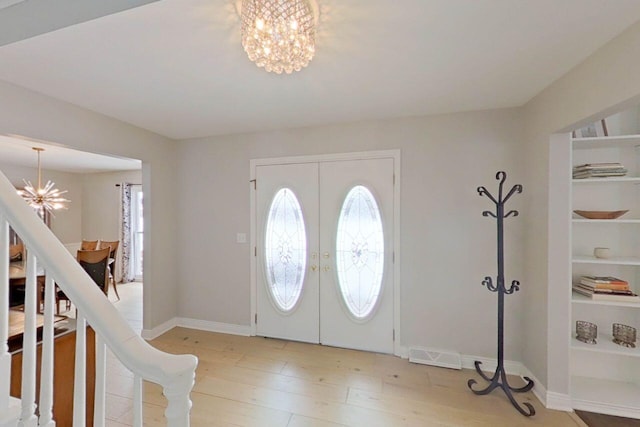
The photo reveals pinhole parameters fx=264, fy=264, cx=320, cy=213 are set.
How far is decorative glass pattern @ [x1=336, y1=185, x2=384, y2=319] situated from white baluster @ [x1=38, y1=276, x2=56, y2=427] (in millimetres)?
2277

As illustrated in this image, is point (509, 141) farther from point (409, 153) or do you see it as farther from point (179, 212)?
point (179, 212)

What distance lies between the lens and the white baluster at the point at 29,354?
90 cm

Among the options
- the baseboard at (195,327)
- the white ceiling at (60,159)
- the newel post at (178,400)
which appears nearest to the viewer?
the newel post at (178,400)

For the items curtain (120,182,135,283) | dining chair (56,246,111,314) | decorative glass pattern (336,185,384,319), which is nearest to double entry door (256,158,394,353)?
decorative glass pattern (336,185,384,319)

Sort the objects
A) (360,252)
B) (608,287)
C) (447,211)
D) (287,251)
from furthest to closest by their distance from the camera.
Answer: (287,251) < (360,252) < (447,211) < (608,287)

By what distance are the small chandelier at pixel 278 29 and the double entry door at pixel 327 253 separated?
1.65 metres

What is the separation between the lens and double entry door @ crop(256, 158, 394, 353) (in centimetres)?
278

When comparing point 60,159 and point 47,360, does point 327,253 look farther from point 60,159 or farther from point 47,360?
point 60,159

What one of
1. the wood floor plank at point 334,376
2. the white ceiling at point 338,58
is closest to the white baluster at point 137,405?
the white ceiling at point 338,58

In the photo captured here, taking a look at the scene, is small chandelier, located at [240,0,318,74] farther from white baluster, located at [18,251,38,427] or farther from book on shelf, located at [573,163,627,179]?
book on shelf, located at [573,163,627,179]

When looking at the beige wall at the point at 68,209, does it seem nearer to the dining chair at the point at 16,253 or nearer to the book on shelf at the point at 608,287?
the dining chair at the point at 16,253

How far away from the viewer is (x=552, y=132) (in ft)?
6.59

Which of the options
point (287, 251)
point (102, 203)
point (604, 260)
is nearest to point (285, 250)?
point (287, 251)

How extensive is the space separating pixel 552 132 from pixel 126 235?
7042 mm
